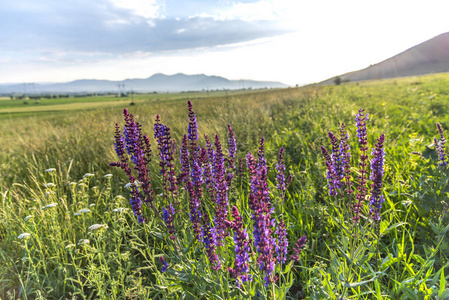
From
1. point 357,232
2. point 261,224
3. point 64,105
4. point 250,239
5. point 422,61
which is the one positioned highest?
point 422,61

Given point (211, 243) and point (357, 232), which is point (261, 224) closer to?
point (211, 243)

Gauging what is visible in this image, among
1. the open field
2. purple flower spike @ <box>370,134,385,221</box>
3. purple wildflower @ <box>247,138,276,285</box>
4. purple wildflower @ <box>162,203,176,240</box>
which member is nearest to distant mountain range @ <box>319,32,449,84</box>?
the open field

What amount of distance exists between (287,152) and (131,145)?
3.81 m

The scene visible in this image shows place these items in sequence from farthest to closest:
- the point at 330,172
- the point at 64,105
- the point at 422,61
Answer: the point at 422,61 < the point at 64,105 < the point at 330,172

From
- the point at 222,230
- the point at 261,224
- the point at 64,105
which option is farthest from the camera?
the point at 64,105

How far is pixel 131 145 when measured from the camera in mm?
2266

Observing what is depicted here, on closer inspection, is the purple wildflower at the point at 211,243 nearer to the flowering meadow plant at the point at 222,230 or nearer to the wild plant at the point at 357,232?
the flowering meadow plant at the point at 222,230

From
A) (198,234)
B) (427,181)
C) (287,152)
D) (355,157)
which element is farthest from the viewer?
(287,152)

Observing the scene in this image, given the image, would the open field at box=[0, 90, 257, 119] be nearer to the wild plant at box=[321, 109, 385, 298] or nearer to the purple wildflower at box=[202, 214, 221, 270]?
the wild plant at box=[321, 109, 385, 298]

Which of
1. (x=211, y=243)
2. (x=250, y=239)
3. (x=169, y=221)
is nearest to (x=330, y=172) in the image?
(x=250, y=239)

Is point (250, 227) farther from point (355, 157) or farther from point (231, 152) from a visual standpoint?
point (355, 157)

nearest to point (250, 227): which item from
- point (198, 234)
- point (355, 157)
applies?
point (198, 234)

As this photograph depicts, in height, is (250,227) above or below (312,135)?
below

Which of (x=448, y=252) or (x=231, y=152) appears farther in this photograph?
(x=231, y=152)
